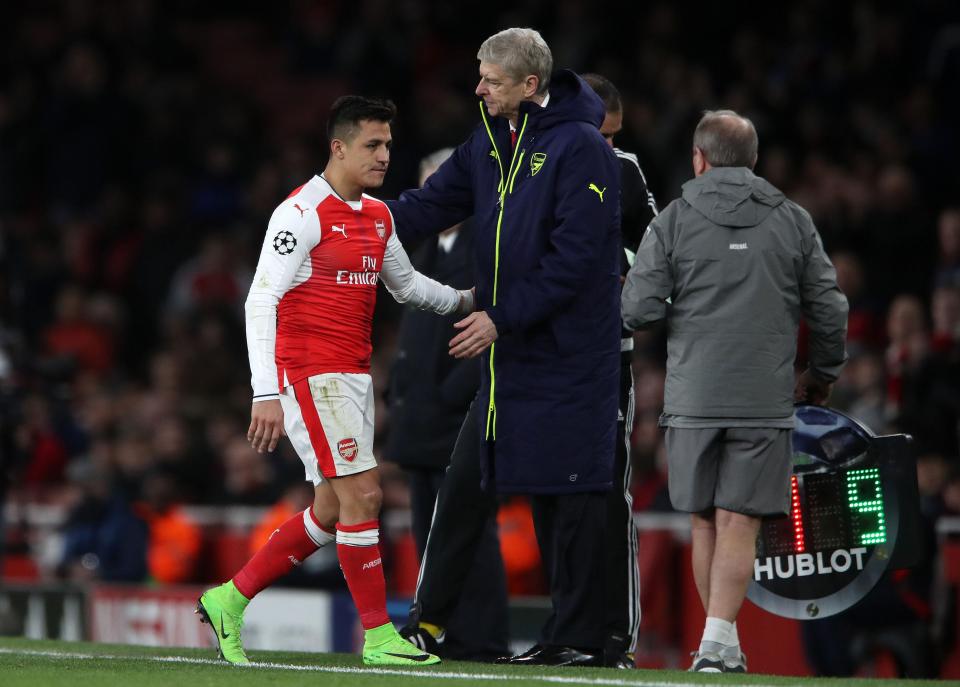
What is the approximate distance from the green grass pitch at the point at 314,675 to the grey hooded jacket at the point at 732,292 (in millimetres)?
953

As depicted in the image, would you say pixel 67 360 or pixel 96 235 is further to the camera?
pixel 96 235

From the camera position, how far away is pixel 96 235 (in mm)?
15969

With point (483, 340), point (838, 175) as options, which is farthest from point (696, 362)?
point (838, 175)

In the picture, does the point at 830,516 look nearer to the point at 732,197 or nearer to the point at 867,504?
the point at 867,504

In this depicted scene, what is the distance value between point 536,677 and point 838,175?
21.9 ft

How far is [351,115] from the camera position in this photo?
19.9 feet

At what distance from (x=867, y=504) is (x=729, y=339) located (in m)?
1.00

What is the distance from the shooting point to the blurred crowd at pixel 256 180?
10.7 meters

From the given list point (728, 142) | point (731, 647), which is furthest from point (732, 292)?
point (731, 647)

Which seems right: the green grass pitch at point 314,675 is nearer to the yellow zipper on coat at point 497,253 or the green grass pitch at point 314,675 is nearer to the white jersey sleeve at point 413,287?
the yellow zipper on coat at point 497,253

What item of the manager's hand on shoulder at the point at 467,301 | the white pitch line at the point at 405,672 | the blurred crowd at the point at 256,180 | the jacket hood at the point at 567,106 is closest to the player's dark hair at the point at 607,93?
the jacket hood at the point at 567,106

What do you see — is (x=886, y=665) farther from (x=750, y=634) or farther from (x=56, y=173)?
(x=56, y=173)

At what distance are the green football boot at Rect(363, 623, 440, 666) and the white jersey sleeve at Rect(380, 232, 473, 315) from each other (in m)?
1.15

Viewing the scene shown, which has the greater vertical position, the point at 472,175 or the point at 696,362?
the point at 472,175
